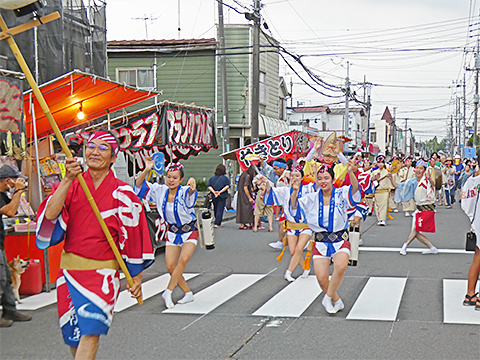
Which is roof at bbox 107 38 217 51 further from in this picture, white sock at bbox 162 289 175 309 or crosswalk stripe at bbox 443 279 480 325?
white sock at bbox 162 289 175 309

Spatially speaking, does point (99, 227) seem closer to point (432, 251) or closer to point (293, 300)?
point (293, 300)

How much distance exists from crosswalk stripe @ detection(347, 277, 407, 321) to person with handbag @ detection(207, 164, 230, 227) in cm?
790

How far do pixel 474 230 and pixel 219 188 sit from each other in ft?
33.0

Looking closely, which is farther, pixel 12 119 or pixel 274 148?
pixel 274 148

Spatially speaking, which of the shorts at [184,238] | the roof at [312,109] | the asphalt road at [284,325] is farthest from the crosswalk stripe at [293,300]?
the roof at [312,109]

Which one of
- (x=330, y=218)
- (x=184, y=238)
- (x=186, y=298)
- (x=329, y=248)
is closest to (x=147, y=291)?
(x=186, y=298)

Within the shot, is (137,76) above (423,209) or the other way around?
above

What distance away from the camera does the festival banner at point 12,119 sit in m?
7.84

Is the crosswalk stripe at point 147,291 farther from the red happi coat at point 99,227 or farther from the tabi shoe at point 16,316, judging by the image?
the red happi coat at point 99,227

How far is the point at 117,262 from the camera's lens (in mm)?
4035

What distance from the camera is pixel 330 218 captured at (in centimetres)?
639

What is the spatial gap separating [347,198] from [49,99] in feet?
21.1

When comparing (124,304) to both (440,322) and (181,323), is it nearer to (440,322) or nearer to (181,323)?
(181,323)

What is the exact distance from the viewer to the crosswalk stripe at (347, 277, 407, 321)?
21.7 ft
